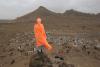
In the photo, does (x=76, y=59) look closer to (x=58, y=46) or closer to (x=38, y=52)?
(x=58, y=46)

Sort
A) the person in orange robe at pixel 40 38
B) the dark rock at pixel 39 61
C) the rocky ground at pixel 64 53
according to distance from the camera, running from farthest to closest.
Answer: the rocky ground at pixel 64 53
the dark rock at pixel 39 61
the person in orange robe at pixel 40 38

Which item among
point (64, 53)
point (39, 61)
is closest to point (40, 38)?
point (39, 61)

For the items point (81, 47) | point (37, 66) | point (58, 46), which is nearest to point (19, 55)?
point (58, 46)

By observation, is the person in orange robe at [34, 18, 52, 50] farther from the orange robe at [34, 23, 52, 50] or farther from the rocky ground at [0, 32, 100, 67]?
the rocky ground at [0, 32, 100, 67]

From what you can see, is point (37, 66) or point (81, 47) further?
point (81, 47)

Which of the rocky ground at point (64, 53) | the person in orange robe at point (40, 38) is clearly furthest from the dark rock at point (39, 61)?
the rocky ground at point (64, 53)

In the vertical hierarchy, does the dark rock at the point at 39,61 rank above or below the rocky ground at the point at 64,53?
above

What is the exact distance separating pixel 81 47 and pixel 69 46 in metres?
1.34

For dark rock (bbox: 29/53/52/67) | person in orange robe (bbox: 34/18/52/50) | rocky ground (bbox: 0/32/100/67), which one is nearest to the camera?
person in orange robe (bbox: 34/18/52/50)

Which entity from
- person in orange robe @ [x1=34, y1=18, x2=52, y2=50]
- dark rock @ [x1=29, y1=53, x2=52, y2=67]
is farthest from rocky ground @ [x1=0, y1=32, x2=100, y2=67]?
person in orange robe @ [x1=34, y1=18, x2=52, y2=50]

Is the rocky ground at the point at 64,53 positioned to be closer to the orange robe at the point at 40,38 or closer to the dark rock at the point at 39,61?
the dark rock at the point at 39,61

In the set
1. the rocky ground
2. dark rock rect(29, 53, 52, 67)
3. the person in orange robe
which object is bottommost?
the rocky ground

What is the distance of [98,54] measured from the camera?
27766 mm

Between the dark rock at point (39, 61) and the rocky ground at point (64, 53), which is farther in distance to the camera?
the rocky ground at point (64, 53)
